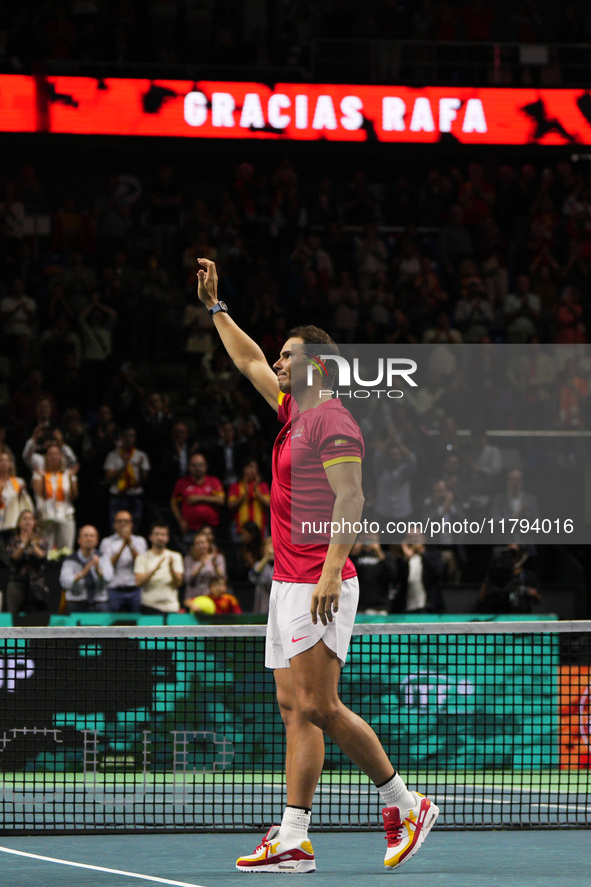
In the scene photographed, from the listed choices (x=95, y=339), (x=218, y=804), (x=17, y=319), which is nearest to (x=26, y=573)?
(x=218, y=804)

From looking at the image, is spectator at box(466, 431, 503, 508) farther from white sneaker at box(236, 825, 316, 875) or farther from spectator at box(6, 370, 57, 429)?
white sneaker at box(236, 825, 316, 875)

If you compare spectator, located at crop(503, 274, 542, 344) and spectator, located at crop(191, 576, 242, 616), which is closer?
spectator, located at crop(191, 576, 242, 616)

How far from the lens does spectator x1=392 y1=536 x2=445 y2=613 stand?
459 inches

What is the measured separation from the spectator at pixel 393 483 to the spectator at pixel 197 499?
5.41 ft

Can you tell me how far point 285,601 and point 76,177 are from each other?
15725mm

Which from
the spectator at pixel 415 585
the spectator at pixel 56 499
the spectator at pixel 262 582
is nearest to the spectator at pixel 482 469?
the spectator at pixel 415 585

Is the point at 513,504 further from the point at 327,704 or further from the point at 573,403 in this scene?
the point at 327,704

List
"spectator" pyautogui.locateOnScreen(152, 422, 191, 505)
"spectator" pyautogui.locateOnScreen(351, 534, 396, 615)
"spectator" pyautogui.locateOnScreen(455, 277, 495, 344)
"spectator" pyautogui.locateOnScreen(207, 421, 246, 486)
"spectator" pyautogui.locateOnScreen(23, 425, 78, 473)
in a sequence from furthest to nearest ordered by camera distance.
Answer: "spectator" pyautogui.locateOnScreen(455, 277, 495, 344) < "spectator" pyautogui.locateOnScreen(207, 421, 246, 486) < "spectator" pyautogui.locateOnScreen(152, 422, 191, 505) < "spectator" pyautogui.locateOnScreen(23, 425, 78, 473) < "spectator" pyautogui.locateOnScreen(351, 534, 396, 615)

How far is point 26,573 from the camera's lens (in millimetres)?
11461

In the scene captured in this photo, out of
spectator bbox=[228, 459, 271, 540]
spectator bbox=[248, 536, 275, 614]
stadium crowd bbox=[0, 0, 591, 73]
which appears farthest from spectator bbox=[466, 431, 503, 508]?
stadium crowd bbox=[0, 0, 591, 73]

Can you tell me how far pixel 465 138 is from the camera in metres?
17.6

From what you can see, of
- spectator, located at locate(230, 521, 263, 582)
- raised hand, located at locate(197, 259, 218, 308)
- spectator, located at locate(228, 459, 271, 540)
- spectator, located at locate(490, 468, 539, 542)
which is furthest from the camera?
spectator, located at locate(490, 468, 539, 542)

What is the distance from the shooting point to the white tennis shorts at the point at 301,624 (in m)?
5.23

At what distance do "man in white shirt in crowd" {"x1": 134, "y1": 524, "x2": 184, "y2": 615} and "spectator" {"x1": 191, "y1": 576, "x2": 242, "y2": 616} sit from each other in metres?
0.31
